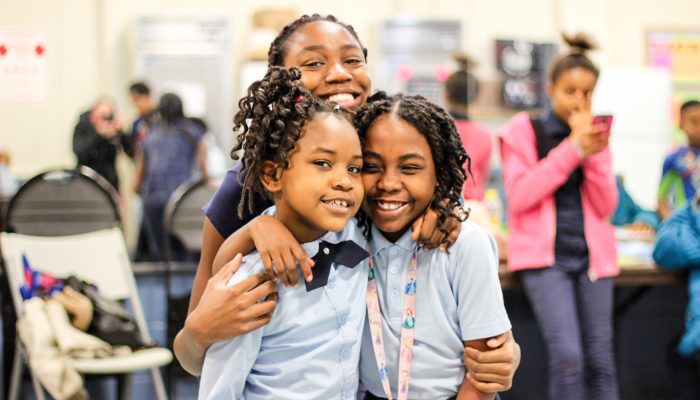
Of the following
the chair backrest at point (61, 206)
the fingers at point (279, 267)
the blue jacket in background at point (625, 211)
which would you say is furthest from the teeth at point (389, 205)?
the blue jacket in background at point (625, 211)

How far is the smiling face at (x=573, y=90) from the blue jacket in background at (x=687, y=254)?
0.64 meters

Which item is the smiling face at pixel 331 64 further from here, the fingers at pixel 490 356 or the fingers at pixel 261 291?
the fingers at pixel 490 356

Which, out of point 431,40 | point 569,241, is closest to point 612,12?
point 431,40

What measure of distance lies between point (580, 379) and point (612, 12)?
6644mm

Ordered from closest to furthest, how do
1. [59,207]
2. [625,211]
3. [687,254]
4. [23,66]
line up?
[687,254] < [59,207] < [625,211] < [23,66]

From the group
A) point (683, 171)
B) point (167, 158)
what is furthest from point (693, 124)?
point (167, 158)

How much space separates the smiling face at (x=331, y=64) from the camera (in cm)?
148

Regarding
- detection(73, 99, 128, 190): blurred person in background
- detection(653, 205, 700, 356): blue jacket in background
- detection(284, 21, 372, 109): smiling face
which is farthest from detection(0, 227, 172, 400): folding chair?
detection(73, 99, 128, 190): blurred person in background

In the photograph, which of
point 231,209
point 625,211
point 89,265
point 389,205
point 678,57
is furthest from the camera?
point 678,57

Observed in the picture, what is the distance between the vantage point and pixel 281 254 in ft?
4.25

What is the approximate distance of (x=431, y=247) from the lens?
139 centimetres

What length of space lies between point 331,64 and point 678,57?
7787 millimetres

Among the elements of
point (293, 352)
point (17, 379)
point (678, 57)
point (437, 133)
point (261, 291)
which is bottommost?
point (17, 379)

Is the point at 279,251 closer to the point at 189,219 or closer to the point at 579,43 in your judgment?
the point at 579,43
